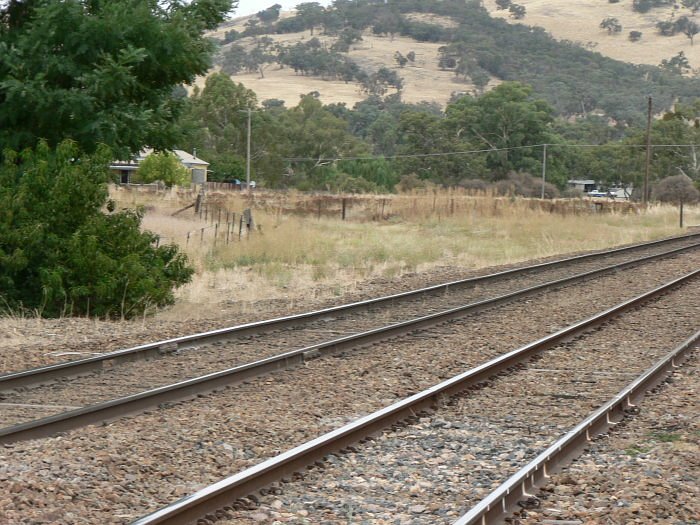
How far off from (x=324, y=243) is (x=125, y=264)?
15884 millimetres

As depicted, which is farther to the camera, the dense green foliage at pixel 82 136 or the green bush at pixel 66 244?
the dense green foliage at pixel 82 136

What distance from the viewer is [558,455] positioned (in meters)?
8.16

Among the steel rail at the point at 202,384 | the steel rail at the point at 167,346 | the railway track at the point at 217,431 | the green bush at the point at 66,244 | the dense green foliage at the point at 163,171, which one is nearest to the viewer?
the railway track at the point at 217,431

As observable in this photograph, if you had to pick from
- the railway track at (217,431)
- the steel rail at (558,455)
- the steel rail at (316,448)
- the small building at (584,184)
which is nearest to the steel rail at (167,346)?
the railway track at (217,431)

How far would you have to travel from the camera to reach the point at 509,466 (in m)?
8.10

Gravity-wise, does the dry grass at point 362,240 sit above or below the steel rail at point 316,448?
below

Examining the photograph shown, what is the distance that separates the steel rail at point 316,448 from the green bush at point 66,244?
21.0 feet

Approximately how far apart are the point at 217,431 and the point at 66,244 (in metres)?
8.26

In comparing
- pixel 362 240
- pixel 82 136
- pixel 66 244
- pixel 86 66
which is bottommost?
pixel 362 240

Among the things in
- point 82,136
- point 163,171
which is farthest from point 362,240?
point 163,171

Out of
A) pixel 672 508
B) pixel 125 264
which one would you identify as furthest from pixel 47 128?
pixel 672 508

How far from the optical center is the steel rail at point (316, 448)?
21.0 feet

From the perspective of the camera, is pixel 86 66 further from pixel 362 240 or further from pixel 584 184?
pixel 584 184

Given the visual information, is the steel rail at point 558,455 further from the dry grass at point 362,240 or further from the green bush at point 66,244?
the green bush at point 66,244
